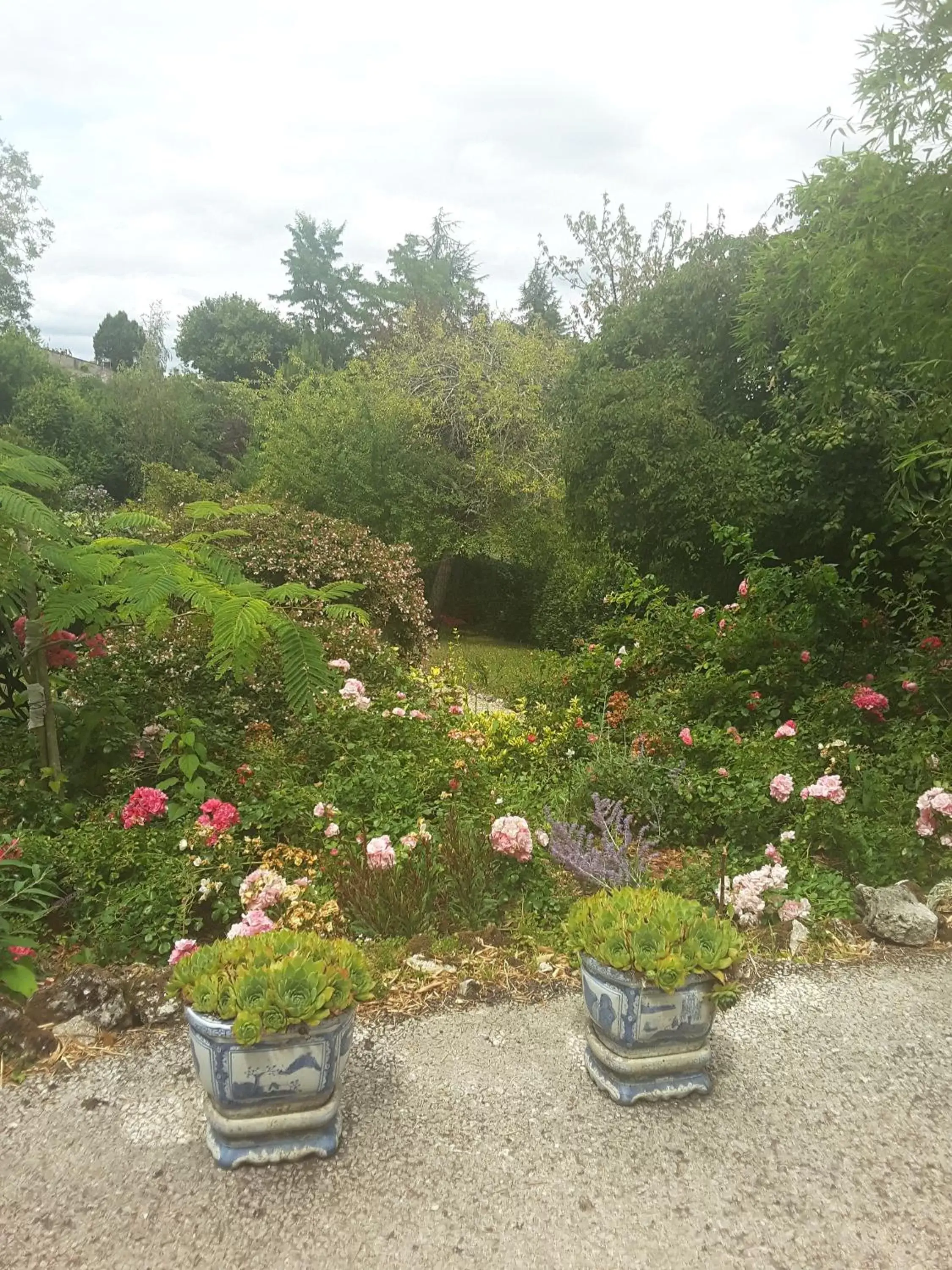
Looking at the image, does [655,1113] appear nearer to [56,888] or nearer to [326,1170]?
[326,1170]

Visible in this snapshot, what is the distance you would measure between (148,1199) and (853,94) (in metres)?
5.69

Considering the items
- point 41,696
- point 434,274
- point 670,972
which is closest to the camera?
point 670,972

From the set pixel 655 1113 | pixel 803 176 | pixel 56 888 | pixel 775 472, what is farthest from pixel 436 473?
pixel 655 1113

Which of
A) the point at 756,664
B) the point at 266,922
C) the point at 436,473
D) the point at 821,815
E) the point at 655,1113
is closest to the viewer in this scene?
the point at 655,1113

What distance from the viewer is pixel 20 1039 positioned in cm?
228

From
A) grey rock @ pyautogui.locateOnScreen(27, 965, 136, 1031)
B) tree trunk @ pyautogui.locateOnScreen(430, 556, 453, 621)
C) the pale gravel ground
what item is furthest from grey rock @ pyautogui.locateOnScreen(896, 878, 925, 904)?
tree trunk @ pyautogui.locateOnScreen(430, 556, 453, 621)

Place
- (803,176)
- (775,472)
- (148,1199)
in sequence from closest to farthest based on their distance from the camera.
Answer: (148,1199)
(803,176)
(775,472)

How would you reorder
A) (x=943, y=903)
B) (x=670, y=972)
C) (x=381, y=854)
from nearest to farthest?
1. (x=670, y=972)
2. (x=381, y=854)
3. (x=943, y=903)

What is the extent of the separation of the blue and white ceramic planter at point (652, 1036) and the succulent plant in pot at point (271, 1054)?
702mm

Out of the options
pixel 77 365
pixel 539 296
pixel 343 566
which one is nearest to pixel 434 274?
pixel 539 296

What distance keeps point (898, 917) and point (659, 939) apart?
4.47ft

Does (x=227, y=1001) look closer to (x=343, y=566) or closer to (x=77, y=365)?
(x=343, y=566)

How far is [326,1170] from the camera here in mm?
1912

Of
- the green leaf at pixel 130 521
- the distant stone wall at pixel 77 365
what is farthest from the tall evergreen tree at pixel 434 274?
the green leaf at pixel 130 521
